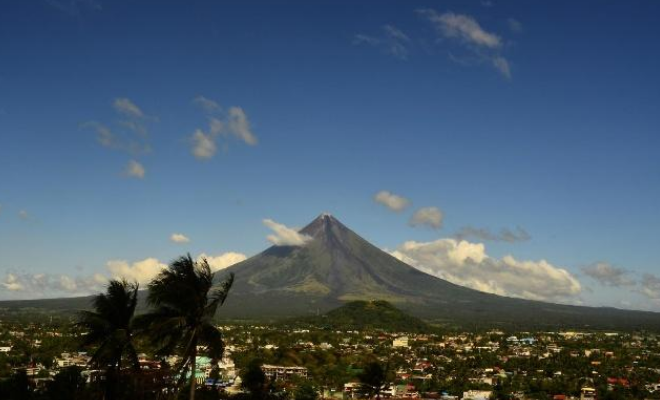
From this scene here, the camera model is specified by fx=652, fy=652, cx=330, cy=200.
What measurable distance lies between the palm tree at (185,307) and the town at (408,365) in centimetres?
1442

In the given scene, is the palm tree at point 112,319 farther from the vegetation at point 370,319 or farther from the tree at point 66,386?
the vegetation at point 370,319

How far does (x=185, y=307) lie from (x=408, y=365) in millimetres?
69249

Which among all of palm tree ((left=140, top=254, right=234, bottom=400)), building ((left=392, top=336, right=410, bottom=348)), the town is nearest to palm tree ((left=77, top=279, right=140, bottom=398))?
palm tree ((left=140, top=254, right=234, bottom=400))

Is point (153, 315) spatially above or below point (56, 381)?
above

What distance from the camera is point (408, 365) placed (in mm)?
77875

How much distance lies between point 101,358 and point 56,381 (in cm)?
1028

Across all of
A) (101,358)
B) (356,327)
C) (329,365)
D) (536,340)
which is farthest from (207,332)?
(356,327)

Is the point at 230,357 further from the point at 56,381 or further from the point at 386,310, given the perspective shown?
the point at 386,310

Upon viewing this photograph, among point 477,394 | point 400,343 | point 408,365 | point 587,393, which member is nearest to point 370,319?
point 400,343

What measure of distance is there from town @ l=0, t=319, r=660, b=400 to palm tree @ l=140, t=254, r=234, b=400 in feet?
47.3

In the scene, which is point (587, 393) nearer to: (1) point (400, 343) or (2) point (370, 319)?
(1) point (400, 343)

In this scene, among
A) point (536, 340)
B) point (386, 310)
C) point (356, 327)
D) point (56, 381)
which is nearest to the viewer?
point (56, 381)

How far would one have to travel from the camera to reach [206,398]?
71.9ft

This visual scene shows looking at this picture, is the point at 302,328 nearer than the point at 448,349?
No
